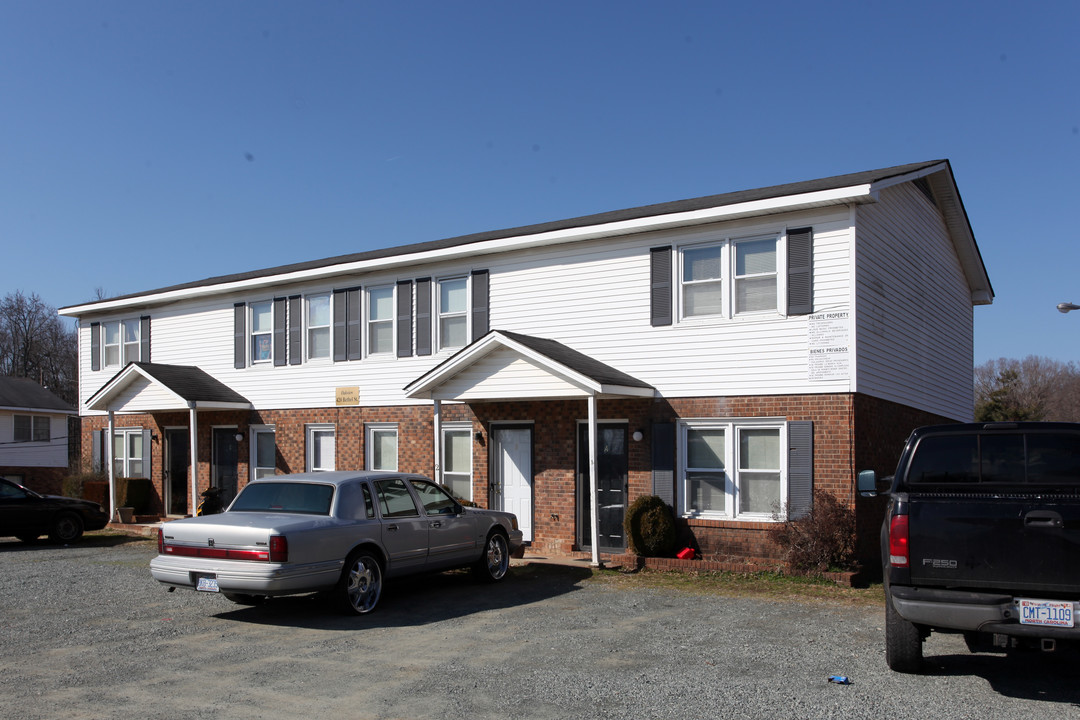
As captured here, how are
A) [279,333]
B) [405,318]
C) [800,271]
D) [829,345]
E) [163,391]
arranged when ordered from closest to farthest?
[829,345]
[800,271]
[405,318]
[163,391]
[279,333]

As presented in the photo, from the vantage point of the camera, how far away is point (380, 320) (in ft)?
58.9

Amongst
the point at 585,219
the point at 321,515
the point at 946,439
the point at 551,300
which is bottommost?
the point at 321,515

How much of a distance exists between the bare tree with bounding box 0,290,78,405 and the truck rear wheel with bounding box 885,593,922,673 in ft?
191

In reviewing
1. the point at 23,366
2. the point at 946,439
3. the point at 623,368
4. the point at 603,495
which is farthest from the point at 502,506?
the point at 23,366

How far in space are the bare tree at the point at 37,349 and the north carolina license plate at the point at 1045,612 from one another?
59.2m

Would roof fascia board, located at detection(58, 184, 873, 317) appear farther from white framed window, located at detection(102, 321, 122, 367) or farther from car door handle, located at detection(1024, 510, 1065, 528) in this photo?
car door handle, located at detection(1024, 510, 1065, 528)

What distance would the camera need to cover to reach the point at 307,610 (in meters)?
10.1

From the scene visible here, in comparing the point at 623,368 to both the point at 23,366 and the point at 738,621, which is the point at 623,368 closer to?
the point at 738,621

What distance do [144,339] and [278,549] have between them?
49.1 ft

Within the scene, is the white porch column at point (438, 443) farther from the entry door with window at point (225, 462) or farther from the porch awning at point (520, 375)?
the entry door with window at point (225, 462)

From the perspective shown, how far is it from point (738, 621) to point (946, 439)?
3342mm

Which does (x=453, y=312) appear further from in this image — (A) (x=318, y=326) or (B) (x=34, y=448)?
(B) (x=34, y=448)

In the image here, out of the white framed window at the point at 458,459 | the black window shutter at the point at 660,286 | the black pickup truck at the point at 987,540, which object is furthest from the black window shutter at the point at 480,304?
the black pickup truck at the point at 987,540

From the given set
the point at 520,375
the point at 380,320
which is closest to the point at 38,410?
the point at 380,320
